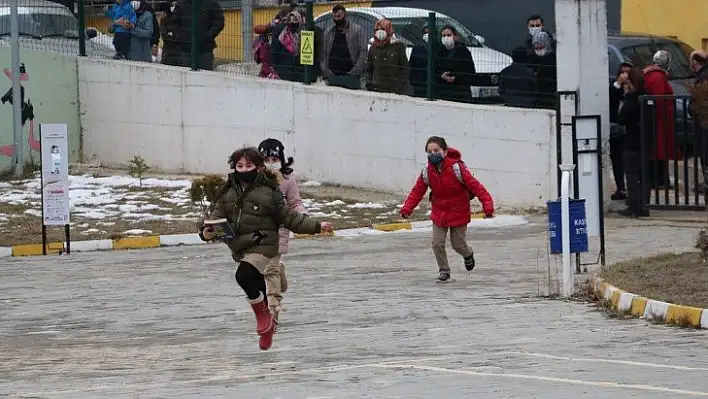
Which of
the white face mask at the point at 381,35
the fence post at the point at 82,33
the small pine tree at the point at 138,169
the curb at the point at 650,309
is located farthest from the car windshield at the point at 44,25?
the curb at the point at 650,309

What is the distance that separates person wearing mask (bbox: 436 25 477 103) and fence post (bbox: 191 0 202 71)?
486cm

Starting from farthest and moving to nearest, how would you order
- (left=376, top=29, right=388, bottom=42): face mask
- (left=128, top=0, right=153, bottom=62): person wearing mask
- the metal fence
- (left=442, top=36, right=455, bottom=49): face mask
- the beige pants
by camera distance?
(left=128, top=0, right=153, bottom=62): person wearing mask → (left=376, top=29, right=388, bottom=42): face mask → (left=442, top=36, right=455, bottom=49): face mask → the metal fence → the beige pants

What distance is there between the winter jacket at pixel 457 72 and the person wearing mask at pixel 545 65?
1365 mm

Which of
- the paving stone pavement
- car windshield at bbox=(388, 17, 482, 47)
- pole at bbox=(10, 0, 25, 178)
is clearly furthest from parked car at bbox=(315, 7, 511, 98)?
pole at bbox=(10, 0, 25, 178)

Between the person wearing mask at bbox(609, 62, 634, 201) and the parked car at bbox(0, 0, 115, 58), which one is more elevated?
the parked car at bbox(0, 0, 115, 58)

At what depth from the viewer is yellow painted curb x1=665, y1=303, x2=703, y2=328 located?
1195 centimetres

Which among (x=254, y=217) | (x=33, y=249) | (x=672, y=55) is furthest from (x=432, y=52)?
(x=254, y=217)

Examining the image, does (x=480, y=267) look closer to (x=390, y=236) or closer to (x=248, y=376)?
(x=390, y=236)

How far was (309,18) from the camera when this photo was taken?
972 inches

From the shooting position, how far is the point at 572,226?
47.2 ft

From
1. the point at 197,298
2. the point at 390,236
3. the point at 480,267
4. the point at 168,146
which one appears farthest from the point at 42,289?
the point at 168,146

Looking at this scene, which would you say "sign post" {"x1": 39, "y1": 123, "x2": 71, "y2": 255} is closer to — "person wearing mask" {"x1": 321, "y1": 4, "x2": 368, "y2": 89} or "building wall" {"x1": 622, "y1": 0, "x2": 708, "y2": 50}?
"person wearing mask" {"x1": 321, "y1": 4, "x2": 368, "y2": 89}

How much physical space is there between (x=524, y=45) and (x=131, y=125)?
8.18m

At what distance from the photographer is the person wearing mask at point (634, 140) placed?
69.4 feet
